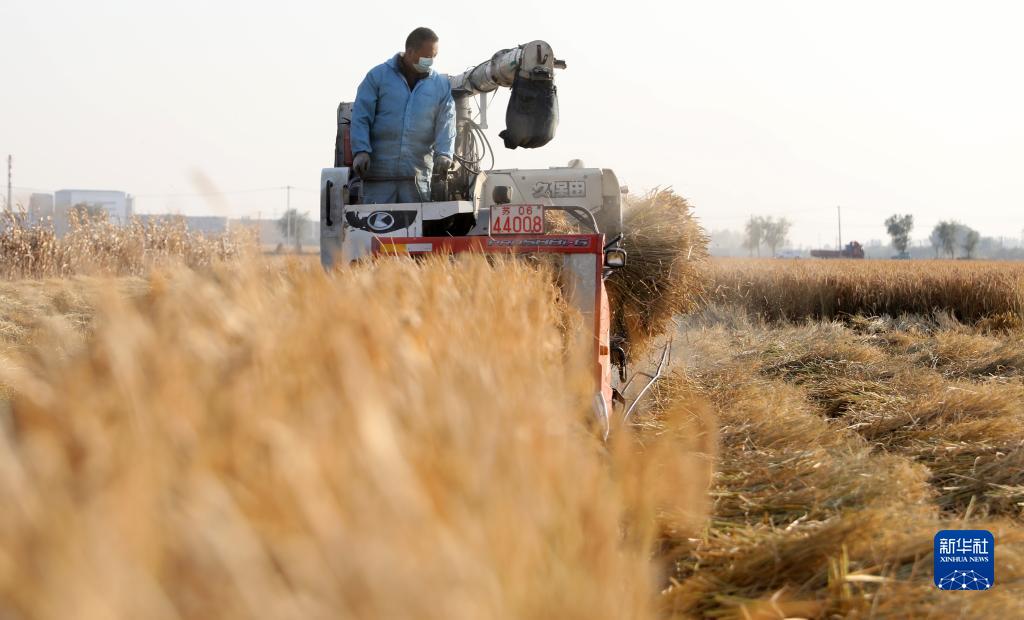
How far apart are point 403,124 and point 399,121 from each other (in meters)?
0.04

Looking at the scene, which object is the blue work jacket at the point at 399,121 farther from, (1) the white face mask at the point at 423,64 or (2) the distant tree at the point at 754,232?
(2) the distant tree at the point at 754,232

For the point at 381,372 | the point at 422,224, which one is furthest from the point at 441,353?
the point at 422,224

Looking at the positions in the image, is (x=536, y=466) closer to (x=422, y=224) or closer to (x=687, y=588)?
(x=687, y=588)

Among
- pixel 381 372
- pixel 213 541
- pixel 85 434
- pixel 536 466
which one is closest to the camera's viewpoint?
pixel 213 541

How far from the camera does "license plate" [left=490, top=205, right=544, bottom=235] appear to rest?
5.67 meters

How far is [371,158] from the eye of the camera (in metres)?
6.66

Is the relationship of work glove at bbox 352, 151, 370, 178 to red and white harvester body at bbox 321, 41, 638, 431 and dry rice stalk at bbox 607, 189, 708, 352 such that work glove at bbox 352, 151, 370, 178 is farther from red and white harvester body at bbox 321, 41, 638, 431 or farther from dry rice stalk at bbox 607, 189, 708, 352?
dry rice stalk at bbox 607, 189, 708, 352

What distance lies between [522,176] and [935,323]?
8825mm

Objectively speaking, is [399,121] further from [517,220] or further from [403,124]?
[517,220]

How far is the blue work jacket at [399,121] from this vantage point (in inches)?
257

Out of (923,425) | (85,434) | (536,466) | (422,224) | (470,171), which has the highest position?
(470,171)

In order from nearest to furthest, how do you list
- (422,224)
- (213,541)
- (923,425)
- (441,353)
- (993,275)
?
(213,541) < (441,353) < (923,425) < (422,224) < (993,275)

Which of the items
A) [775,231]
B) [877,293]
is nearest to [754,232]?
[775,231]

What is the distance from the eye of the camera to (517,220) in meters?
5.71
